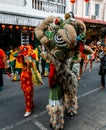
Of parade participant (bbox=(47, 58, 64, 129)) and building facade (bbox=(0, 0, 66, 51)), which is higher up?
building facade (bbox=(0, 0, 66, 51))

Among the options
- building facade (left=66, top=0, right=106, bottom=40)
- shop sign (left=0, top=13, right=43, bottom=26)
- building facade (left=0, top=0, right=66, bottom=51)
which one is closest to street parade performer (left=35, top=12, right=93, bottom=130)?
building facade (left=0, top=0, right=66, bottom=51)

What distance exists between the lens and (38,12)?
43.3 ft

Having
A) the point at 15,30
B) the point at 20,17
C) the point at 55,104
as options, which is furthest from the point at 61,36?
the point at 15,30

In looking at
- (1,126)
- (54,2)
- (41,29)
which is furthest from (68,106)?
(54,2)

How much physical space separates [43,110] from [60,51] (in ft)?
7.76

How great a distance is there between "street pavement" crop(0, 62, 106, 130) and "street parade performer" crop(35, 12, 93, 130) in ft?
2.12

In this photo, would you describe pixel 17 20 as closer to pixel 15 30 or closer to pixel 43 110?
pixel 15 30

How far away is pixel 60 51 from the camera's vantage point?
178 inches

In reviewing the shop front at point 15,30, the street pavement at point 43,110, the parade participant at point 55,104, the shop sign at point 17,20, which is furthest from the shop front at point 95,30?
the parade participant at point 55,104

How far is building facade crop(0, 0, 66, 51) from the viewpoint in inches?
443

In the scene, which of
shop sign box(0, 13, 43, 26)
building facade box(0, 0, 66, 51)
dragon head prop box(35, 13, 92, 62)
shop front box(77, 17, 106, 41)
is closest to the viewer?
dragon head prop box(35, 13, 92, 62)

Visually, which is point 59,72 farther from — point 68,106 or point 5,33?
point 5,33

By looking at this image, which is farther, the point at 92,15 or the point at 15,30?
the point at 92,15

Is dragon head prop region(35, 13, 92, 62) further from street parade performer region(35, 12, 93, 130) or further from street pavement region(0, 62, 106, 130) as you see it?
street pavement region(0, 62, 106, 130)
